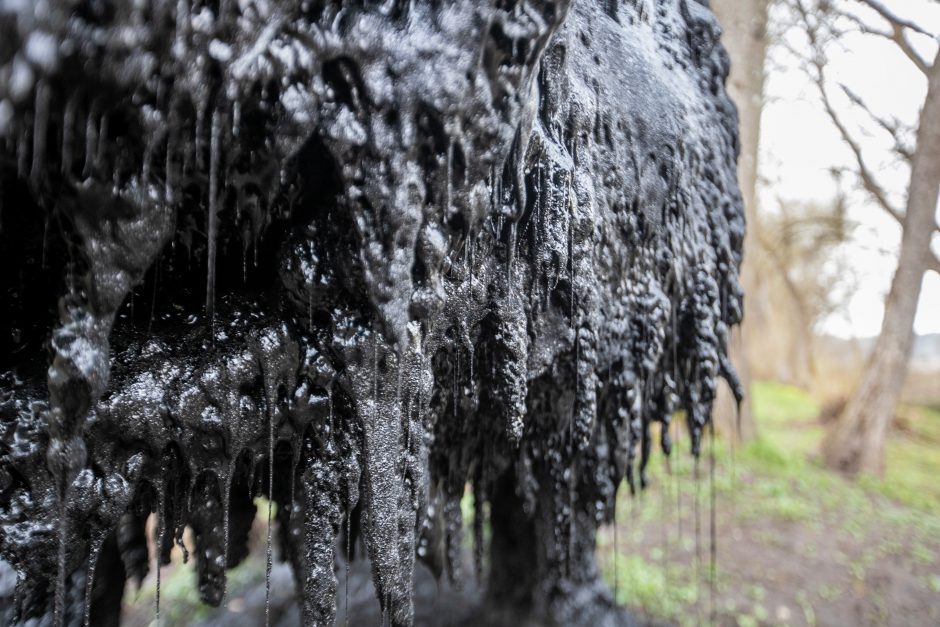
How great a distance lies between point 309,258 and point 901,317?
7503 millimetres

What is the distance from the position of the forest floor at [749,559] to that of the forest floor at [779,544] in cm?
1

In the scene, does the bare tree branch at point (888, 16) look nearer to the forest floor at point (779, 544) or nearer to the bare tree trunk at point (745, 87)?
the bare tree trunk at point (745, 87)

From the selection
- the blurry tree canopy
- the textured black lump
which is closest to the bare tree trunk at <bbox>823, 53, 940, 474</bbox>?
the blurry tree canopy

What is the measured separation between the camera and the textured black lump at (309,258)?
4.08ft

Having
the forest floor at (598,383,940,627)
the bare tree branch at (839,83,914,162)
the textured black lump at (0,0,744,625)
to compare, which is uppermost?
the bare tree branch at (839,83,914,162)

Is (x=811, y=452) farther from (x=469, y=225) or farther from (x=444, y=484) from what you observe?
(x=469, y=225)

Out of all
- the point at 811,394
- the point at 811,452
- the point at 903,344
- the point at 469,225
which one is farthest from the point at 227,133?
the point at 811,394

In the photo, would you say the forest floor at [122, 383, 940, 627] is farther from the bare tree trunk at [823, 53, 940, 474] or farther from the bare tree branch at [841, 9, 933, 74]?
the bare tree branch at [841, 9, 933, 74]

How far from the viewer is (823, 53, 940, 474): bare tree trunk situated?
6273 mm

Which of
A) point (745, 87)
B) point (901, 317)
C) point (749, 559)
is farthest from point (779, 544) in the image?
point (745, 87)

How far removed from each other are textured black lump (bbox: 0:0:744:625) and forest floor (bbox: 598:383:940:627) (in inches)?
73.0

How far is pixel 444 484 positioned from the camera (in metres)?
2.72

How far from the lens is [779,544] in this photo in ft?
18.2

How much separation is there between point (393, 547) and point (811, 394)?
49.0 feet
